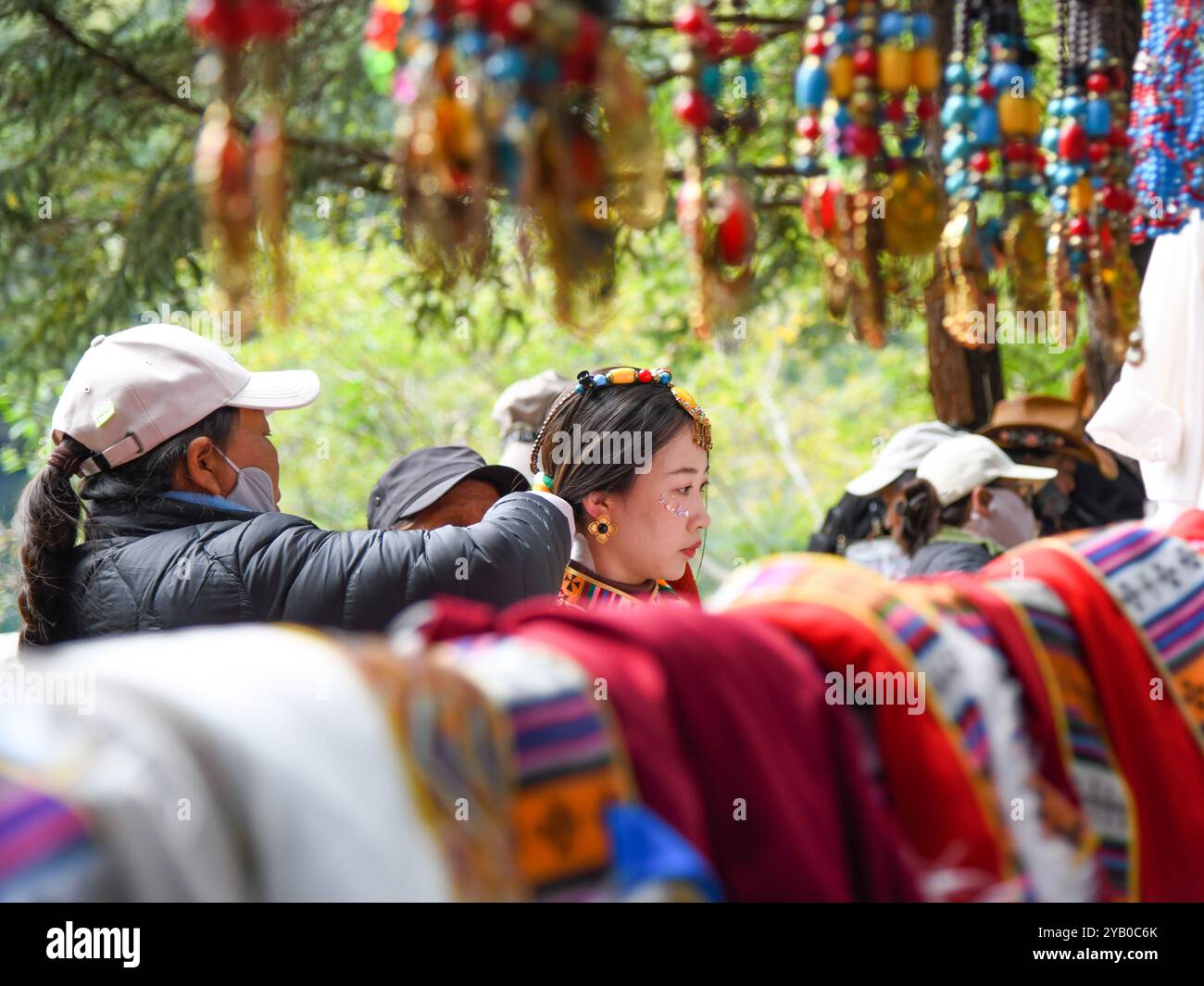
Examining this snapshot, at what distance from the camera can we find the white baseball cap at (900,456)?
491 centimetres

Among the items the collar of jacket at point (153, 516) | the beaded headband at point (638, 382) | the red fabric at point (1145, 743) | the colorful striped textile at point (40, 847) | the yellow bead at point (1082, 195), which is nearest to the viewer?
the colorful striped textile at point (40, 847)

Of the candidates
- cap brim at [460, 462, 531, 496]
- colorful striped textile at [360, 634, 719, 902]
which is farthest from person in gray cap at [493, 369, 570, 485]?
colorful striped textile at [360, 634, 719, 902]

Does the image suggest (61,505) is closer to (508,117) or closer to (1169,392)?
(508,117)

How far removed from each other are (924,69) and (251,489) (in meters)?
1.62

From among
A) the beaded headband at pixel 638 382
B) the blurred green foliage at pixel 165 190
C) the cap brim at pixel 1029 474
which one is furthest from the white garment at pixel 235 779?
the cap brim at pixel 1029 474

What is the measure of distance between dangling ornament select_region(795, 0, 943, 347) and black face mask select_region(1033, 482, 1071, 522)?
398cm

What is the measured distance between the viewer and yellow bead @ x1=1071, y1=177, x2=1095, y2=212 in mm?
1729

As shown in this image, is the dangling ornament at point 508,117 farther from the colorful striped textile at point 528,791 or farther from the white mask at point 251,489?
the white mask at point 251,489

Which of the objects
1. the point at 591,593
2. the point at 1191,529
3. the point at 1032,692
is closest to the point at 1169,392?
the point at 591,593

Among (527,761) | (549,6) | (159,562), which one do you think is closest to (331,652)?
(527,761)

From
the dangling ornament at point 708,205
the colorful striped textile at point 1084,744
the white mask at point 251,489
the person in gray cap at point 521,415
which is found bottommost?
the colorful striped textile at point 1084,744

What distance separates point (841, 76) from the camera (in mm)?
1416

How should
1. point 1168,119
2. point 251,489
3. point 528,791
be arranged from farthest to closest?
point 251,489 < point 1168,119 < point 528,791

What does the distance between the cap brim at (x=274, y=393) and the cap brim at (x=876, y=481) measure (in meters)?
2.54
